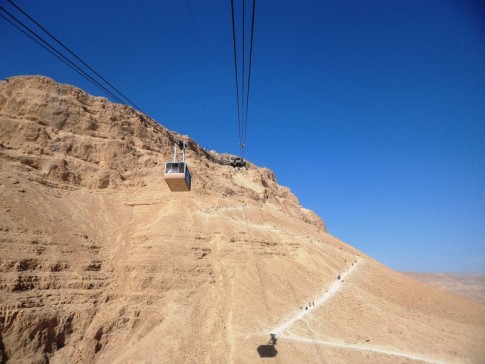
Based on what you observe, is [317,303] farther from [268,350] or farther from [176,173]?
[176,173]

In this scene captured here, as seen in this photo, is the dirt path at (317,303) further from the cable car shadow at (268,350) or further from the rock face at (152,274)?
the cable car shadow at (268,350)

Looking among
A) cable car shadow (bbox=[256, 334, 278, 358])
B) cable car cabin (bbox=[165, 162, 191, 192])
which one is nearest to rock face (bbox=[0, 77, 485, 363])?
cable car shadow (bbox=[256, 334, 278, 358])

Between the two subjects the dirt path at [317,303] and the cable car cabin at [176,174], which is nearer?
the cable car cabin at [176,174]

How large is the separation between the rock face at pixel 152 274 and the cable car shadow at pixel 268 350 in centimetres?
11

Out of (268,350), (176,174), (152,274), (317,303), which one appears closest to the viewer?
(176,174)

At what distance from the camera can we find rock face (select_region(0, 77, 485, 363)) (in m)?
21.6

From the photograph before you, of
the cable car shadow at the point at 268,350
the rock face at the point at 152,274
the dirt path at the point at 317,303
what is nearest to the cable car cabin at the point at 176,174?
the rock face at the point at 152,274

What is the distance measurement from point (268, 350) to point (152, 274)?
10.3 m

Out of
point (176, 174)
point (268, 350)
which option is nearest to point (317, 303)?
point (268, 350)

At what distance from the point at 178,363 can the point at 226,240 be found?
12965 mm

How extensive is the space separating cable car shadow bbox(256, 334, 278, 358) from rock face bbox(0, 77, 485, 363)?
11 cm

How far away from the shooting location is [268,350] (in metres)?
21.6

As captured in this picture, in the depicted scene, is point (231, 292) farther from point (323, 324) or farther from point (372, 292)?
point (372, 292)

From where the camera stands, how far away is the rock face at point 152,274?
21609 mm
